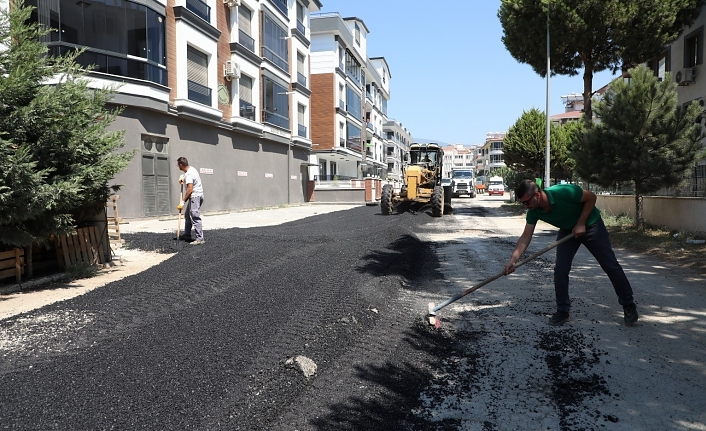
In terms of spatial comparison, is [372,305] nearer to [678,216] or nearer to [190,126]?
[678,216]

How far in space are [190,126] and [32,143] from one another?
47.7 feet

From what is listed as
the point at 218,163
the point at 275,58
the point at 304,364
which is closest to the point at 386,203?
the point at 218,163

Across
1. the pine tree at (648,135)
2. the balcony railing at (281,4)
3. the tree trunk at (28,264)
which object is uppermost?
the balcony railing at (281,4)

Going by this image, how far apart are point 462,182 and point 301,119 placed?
60.8 feet

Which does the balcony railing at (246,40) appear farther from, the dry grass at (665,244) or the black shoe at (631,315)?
the black shoe at (631,315)

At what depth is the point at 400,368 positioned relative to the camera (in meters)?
3.94

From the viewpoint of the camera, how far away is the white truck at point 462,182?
46.5m

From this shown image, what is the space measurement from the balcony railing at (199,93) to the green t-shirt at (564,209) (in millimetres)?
17861

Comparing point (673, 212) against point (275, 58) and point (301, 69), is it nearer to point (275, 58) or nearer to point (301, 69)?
point (275, 58)

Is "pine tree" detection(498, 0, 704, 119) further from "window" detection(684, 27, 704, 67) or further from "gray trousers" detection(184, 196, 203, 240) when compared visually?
"gray trousers" detection(184, 196, 203, 240)

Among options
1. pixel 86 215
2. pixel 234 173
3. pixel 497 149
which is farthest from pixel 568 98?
pixel 86 215

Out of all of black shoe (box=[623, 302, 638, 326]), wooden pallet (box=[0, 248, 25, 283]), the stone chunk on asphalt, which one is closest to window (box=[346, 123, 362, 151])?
wooden pallet (box=[0, 248, 25, 283])

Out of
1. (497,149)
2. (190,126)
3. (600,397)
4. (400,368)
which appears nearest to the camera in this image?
(600,397)

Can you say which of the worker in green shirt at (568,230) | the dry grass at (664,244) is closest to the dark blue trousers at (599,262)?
the worker in green shirt at (568,230)
